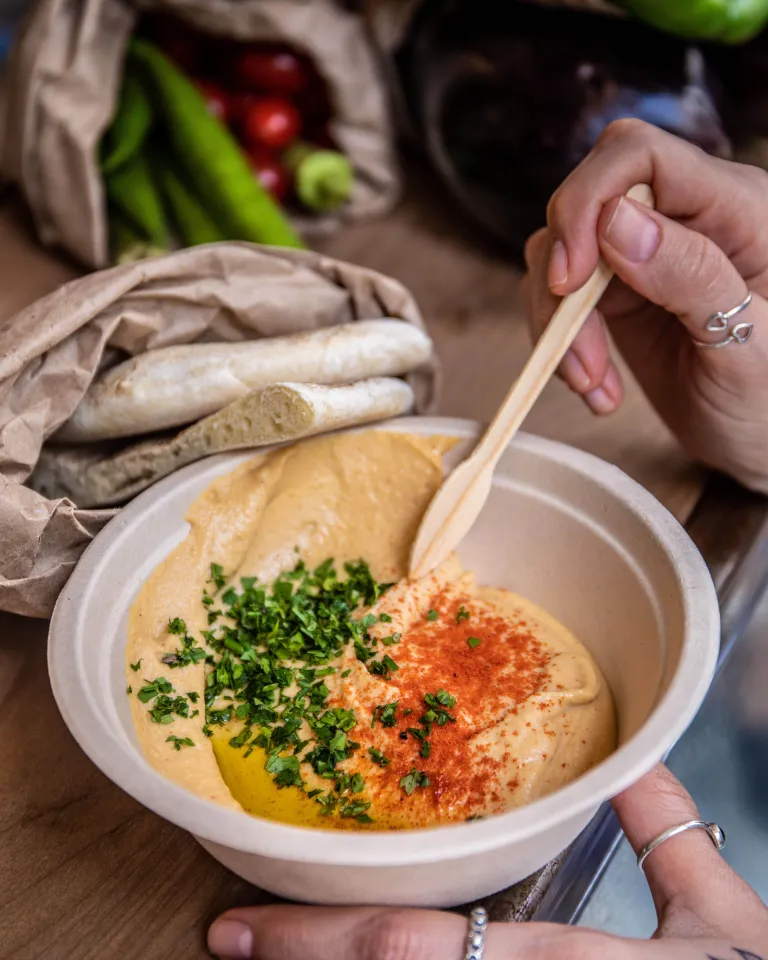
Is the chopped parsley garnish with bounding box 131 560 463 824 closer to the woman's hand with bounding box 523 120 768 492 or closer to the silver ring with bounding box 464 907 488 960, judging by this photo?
the silver ring with bounding box 464 907 488 960

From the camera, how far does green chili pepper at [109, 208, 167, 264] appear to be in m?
1.83

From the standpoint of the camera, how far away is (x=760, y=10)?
1.70 metres

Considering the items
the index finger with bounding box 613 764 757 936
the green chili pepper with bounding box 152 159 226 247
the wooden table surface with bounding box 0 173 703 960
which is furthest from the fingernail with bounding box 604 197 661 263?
the green chili pepper with bounding box 152 159 226 247

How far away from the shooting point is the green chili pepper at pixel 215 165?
184 cm

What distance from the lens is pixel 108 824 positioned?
3.42 feet

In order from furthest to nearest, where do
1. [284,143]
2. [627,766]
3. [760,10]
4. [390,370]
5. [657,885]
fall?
[284,143] → [760,10] → [390,370] → [657,885] → [627,766]

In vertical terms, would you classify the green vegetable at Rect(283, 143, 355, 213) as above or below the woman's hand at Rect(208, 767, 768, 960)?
above

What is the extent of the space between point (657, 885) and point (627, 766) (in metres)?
0.21

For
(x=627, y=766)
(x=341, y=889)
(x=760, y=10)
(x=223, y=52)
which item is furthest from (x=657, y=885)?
(x=223, y=52)

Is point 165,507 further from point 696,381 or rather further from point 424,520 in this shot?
point 696,381

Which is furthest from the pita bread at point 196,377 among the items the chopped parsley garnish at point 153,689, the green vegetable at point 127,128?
the green vegetable at point 127,128

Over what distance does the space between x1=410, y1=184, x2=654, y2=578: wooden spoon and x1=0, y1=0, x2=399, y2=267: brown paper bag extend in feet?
3.32

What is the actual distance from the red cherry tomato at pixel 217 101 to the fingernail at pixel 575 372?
43.5 inches

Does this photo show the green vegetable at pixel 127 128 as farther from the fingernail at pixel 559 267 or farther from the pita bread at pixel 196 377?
the fingernail at pixel 559 267
